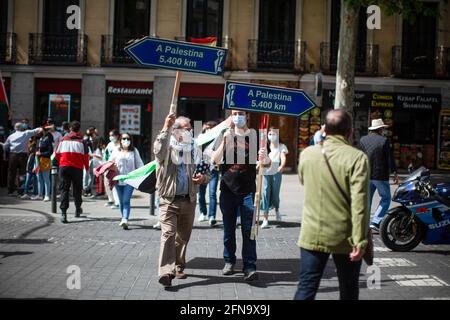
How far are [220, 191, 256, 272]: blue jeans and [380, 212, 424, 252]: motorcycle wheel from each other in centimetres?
277

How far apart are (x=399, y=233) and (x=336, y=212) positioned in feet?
15.7

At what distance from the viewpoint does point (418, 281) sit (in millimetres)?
7266

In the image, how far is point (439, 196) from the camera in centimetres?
883

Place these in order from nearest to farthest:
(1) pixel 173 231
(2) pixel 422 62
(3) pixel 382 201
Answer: (1) pixel 173 231, (3) pixel 382 201, (2) pixel 422 62

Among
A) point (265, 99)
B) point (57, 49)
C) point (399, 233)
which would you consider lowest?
point (399, 233)

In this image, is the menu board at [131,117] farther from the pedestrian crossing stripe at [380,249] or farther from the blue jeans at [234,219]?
the blue jeans at [234,219]

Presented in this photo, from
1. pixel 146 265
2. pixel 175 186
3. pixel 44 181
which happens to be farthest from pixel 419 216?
pixel 44 181

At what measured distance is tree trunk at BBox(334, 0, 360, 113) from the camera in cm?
1348

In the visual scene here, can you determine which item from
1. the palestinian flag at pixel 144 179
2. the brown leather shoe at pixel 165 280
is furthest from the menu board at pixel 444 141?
the brown leather shoe at pixel 165 280

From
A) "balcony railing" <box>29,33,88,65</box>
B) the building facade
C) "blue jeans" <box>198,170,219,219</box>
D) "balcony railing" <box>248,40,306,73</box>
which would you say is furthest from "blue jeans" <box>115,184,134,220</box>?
"balcony railing" <box>29,33,88,65</box>

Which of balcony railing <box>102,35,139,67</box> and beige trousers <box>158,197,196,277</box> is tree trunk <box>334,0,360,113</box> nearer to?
beige trousers <box>158,197,196,277</box>

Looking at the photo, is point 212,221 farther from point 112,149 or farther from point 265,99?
point 265,99
